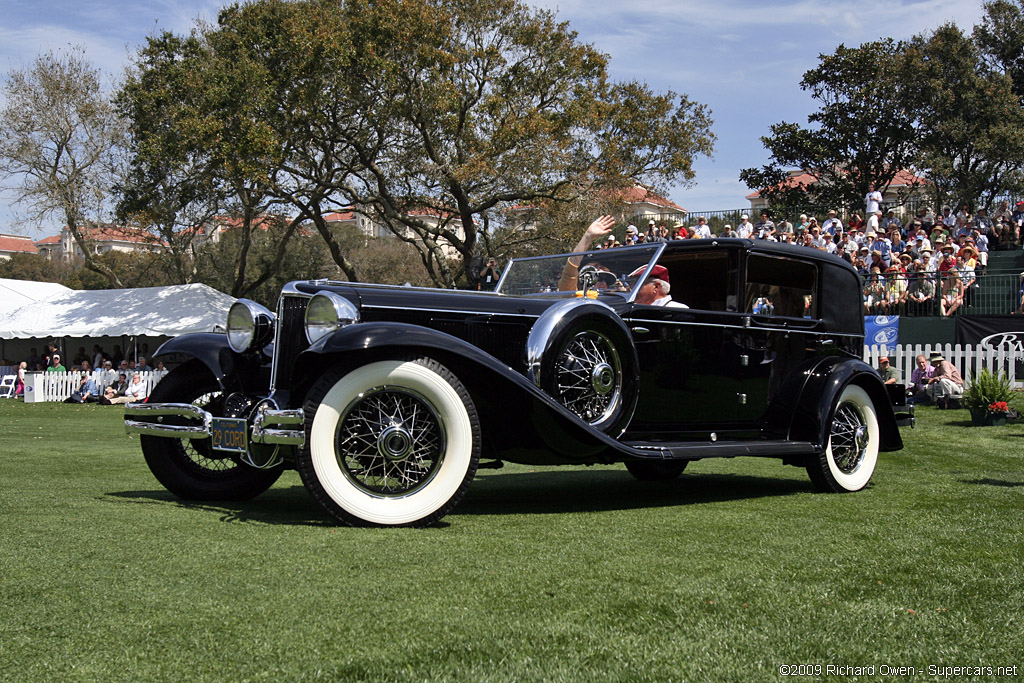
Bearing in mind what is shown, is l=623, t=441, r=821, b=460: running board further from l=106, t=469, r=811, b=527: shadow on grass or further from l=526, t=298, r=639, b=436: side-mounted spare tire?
l=106, t=469, r=811, b=527: shadow on grass

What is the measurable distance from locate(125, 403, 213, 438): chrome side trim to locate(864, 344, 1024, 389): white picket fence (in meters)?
12.3

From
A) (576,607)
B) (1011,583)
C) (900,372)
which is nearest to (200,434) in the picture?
(576,607)

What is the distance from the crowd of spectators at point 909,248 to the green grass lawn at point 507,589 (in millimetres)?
8725

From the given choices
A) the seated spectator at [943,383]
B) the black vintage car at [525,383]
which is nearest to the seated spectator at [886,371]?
the seated spectator at [943,383]

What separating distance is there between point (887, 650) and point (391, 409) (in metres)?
2.80

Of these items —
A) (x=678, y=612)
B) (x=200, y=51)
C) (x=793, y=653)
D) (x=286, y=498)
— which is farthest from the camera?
(x=200, y=51)

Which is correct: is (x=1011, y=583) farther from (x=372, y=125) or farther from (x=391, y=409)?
(x=372, y=125)

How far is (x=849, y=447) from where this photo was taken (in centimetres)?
702

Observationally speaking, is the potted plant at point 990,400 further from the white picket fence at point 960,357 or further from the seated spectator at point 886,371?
the white picket fence at point 960,357

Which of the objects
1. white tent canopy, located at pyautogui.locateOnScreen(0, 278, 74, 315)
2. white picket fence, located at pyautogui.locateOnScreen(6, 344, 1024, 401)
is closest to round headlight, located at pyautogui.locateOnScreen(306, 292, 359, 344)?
white picket fence, located at pyautogui.locateOnScreen(6, 344, 1024, 401)

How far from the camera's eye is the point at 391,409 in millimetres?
4863

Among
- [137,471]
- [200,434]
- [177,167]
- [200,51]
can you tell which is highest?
[200,51]

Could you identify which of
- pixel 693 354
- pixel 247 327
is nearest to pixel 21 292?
pixel 247 327

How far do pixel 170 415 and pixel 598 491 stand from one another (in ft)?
10.7
